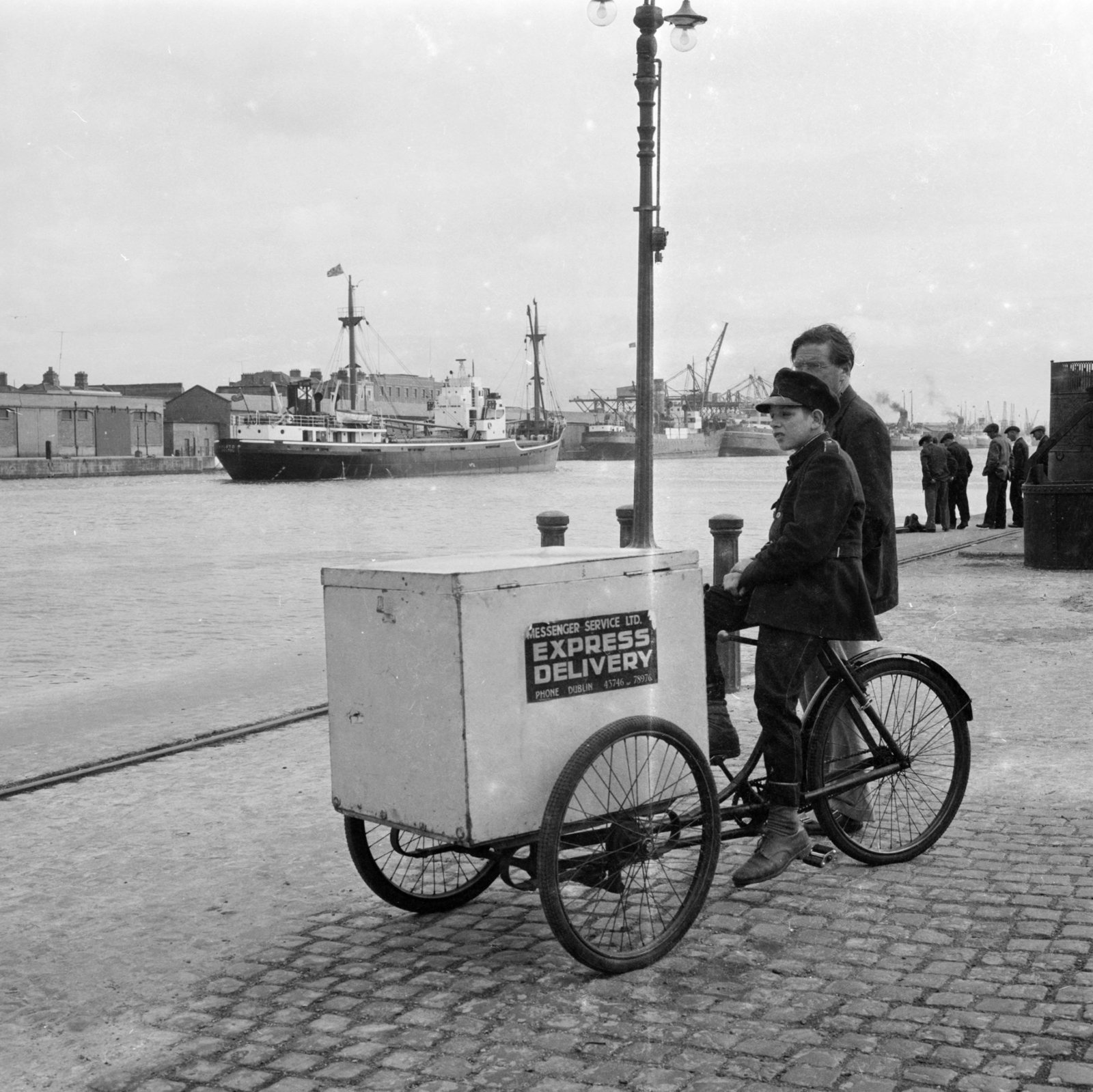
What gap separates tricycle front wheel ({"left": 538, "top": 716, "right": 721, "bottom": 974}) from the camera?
11.1ft

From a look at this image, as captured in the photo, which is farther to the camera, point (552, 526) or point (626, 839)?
point (552, 526)

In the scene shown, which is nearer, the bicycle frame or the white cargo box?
the white cargo box

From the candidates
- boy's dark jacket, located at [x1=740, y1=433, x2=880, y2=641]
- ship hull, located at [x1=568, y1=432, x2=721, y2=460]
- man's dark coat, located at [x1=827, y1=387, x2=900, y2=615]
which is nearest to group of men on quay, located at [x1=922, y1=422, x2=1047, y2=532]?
man's dark coat, located at [x1=827, y1=387, x2=900, y2=615]

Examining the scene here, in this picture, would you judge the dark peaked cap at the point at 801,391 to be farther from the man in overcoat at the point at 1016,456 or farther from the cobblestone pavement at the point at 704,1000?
the man in overcoat at the point at 1016,456

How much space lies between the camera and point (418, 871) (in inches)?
174

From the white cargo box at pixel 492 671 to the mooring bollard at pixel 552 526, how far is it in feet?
16.0

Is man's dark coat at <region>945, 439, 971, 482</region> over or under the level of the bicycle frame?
over

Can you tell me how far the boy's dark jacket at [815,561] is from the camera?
13.3ft

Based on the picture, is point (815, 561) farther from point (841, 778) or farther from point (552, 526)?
point (552, 526)

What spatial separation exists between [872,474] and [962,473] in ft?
59.4

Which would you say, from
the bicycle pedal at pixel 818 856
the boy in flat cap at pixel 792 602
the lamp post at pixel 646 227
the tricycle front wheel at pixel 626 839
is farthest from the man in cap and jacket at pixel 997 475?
the tricycle front wheel at pixel 626 839

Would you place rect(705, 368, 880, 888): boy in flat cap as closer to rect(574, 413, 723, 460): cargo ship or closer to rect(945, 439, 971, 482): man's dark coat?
rect(945, 439, 971, 482): man's dark coat

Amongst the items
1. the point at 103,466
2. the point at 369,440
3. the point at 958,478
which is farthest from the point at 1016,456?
the point at 103,466

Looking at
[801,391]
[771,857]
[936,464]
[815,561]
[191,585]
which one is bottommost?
[191,585]
